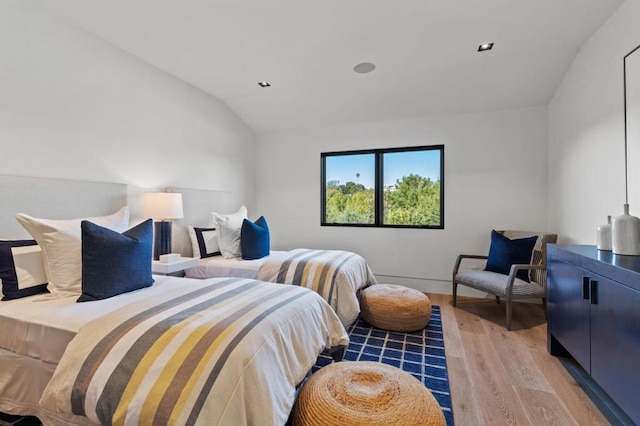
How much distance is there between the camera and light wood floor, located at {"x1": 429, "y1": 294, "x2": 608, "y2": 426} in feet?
5.54

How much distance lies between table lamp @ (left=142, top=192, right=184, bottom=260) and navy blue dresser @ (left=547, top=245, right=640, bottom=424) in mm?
3256

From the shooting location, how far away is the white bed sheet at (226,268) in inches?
116

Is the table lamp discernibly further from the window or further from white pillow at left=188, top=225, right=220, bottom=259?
the window

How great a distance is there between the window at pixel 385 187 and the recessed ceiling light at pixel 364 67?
1305 mm

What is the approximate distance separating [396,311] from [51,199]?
2.96 m

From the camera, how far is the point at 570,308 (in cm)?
204

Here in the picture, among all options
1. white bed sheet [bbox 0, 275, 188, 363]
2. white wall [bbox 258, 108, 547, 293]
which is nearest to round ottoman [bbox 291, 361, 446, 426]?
white bed sheet [bbox 0, 275, 188, 363]

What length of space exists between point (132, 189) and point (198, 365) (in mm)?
2386

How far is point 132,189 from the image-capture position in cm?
290

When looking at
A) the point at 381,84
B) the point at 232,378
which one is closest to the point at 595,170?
the point at 381,84

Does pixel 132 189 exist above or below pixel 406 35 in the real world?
below

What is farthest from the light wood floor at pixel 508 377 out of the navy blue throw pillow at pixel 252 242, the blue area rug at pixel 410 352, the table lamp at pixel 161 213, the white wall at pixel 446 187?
the table lamp at pixel 161 213

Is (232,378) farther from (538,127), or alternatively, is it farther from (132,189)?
(538,127)

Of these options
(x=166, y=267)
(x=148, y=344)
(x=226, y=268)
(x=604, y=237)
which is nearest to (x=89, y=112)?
(x=166, y=267)
